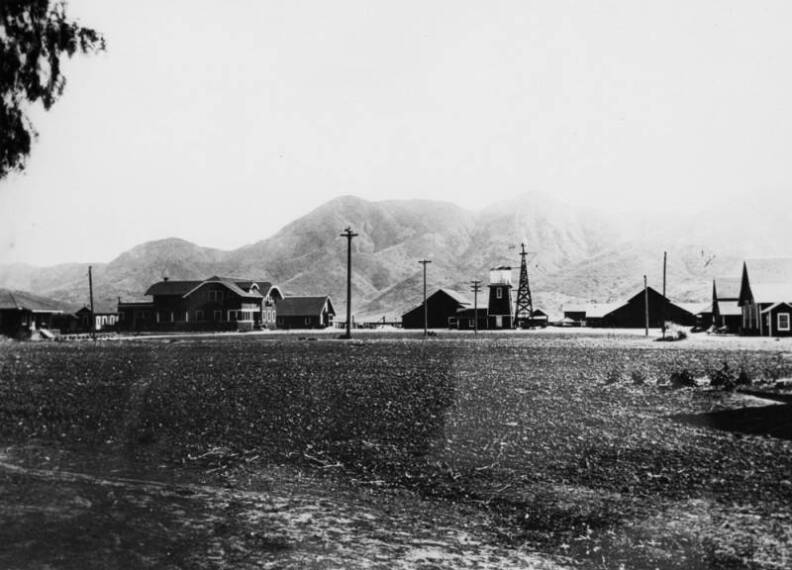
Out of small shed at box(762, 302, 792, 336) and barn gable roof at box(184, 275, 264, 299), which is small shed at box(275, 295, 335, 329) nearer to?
barn gable roof at box(184, 275, 264, 299)

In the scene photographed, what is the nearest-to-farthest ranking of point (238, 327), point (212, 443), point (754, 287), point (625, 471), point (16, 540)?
point (16, 540), point (625, 471), point (212, 443), point (754, 287), point (238, 327)

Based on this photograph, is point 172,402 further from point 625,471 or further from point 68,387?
point 625,471

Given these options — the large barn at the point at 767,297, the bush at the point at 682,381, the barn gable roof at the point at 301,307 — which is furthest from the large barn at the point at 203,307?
the bush at the point at 682,381

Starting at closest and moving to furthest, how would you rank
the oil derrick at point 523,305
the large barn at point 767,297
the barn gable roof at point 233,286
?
the large barn at point 767,297 → the barn gable roof at point 233,286 → the oil derrick at point 523,305

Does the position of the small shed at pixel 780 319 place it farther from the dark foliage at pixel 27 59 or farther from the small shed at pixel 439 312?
the dark foliage at pixel 27 59

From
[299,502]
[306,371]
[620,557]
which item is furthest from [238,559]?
[306,371]

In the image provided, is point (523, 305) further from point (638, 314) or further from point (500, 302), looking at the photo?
point (638, 314)

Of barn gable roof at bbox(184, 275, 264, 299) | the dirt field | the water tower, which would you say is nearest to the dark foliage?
the dirt field
